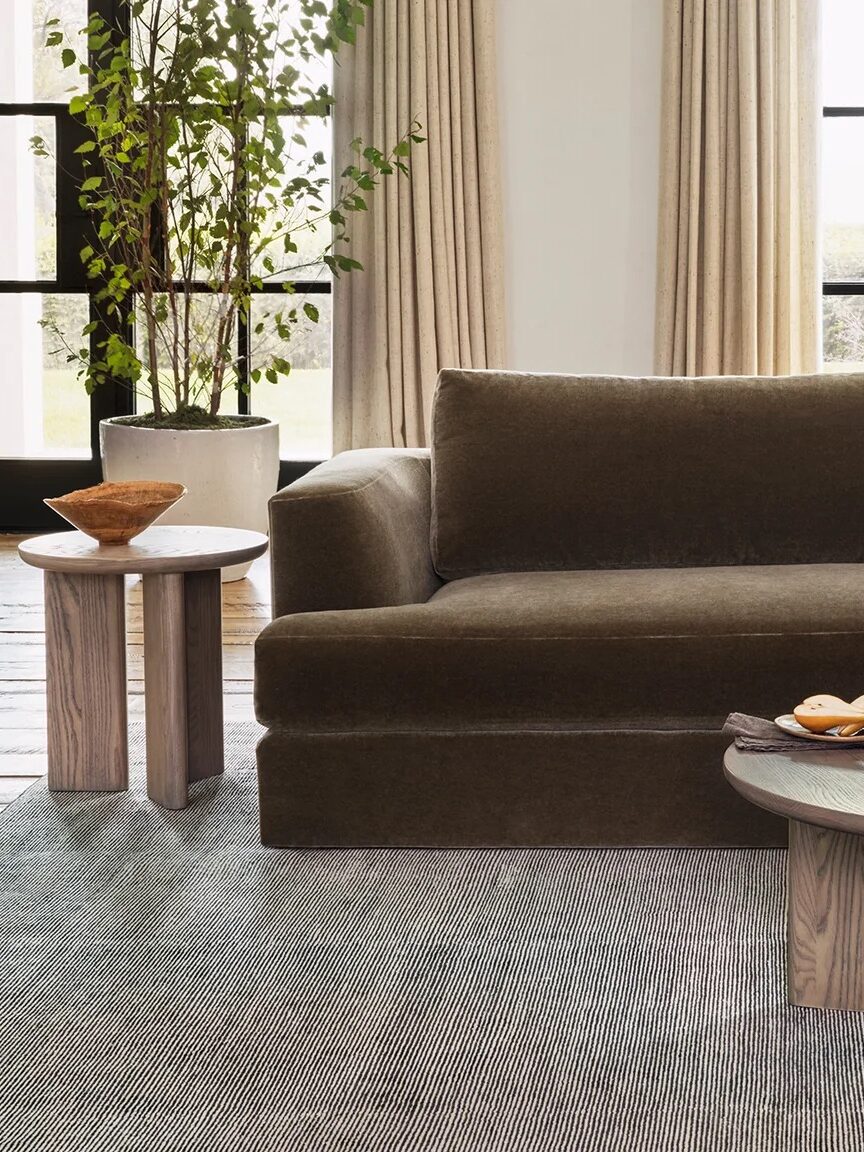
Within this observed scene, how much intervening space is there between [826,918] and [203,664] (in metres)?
1.34

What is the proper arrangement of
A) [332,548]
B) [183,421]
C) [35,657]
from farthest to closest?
[183,421], [35,657], [332,548]

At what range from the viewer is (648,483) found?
2.74 metres

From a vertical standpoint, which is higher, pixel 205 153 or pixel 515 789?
pixel 205 153

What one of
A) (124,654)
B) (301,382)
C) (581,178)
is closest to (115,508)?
(124,654)

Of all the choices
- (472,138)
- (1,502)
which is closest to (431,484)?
(472,138)

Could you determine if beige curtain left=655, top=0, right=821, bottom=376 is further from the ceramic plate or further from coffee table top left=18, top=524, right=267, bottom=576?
the ceramic plate

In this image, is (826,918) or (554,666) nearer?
(826,918)

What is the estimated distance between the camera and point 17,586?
444 centimetres

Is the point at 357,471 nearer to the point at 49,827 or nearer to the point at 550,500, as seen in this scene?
the point at 550,500

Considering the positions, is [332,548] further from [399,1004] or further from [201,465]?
[201,465]

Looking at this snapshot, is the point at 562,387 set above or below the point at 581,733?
above

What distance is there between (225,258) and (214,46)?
696 mm

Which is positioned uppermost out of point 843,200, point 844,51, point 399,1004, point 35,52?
point 35,52

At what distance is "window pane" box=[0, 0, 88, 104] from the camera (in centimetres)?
539
